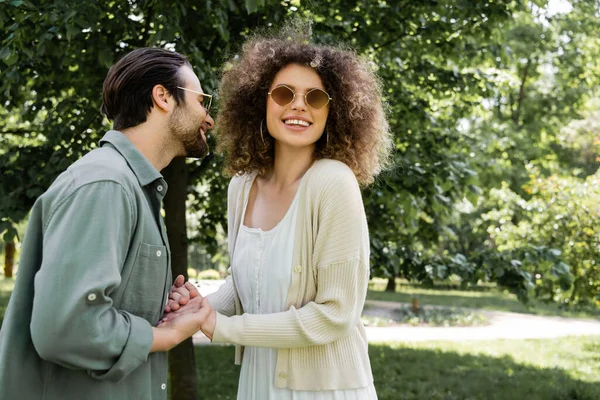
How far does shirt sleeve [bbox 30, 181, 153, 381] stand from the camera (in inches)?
62.2

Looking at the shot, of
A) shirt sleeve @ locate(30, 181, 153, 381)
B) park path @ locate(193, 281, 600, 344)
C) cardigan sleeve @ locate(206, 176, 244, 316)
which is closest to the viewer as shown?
shirt sleeve @ locate(30, 181, 153, 381)

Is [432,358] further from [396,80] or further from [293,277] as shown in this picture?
[293,277]

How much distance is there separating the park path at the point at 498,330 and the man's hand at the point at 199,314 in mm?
10166

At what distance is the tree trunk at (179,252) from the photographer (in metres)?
6.21

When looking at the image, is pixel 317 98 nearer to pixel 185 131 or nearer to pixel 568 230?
pixel 185 131

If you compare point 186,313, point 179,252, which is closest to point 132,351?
point 186,313

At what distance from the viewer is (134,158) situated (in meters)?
1.97

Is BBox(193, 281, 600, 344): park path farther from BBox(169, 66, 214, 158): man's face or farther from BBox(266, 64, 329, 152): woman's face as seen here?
BBox(169, 66, 214, 158): man's face

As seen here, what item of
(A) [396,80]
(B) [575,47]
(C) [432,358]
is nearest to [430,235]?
(A) [396,80]

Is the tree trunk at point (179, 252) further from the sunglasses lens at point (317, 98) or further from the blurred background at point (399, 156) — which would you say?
the sunglasses lens at point (317, 98)

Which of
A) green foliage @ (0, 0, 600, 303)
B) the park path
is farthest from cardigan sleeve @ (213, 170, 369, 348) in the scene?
the park path

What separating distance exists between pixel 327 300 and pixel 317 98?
2.31 ft

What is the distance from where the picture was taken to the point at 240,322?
219 centimetres

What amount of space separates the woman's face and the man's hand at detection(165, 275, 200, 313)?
0.60m
